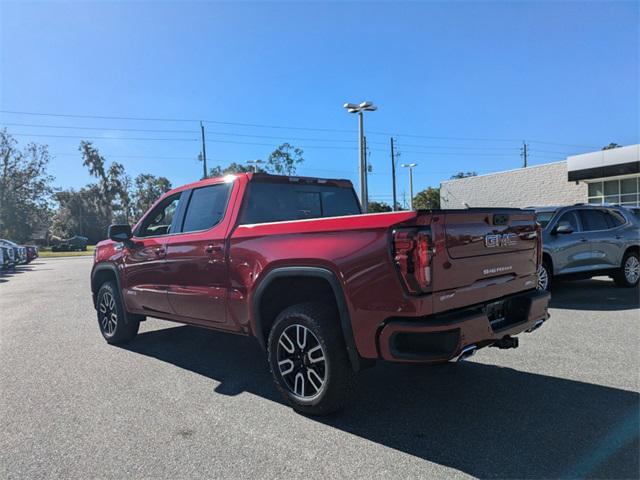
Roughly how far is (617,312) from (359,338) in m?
5.87

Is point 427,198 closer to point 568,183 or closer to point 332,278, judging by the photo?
point 568,183

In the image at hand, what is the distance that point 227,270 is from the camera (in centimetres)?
425

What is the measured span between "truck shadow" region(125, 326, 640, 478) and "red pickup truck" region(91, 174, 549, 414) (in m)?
0.54

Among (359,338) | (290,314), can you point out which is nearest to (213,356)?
(290,314)

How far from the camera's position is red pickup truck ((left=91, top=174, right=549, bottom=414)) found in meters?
3.03

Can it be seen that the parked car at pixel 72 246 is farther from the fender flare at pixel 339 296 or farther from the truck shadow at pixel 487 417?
the fender flare at pixel 339 296

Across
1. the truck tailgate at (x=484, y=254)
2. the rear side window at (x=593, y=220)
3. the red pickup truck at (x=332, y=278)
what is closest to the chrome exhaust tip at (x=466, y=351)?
the red pickup truck at (x=332, y=278)

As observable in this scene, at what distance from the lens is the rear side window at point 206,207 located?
467cm

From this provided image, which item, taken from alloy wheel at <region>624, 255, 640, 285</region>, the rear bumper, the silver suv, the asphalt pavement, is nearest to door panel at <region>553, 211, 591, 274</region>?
the silver suv

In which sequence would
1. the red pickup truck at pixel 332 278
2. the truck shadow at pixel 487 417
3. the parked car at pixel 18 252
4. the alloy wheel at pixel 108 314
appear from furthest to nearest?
the parked car at pixel 18 252
the alloy wheel at pixel 108 314
the red pickup truck at pixel 332 278
the truck shadow at pixel 487 417

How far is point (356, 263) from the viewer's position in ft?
10.5

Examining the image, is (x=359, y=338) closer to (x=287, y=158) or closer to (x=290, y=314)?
(x=290, y=314)

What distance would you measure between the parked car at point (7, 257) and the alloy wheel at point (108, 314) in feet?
58.4

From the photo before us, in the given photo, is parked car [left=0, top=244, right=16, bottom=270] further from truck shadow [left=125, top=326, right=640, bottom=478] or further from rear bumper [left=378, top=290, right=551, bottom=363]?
rear bumper [left=378, top=290, right=551, bottom=363]
